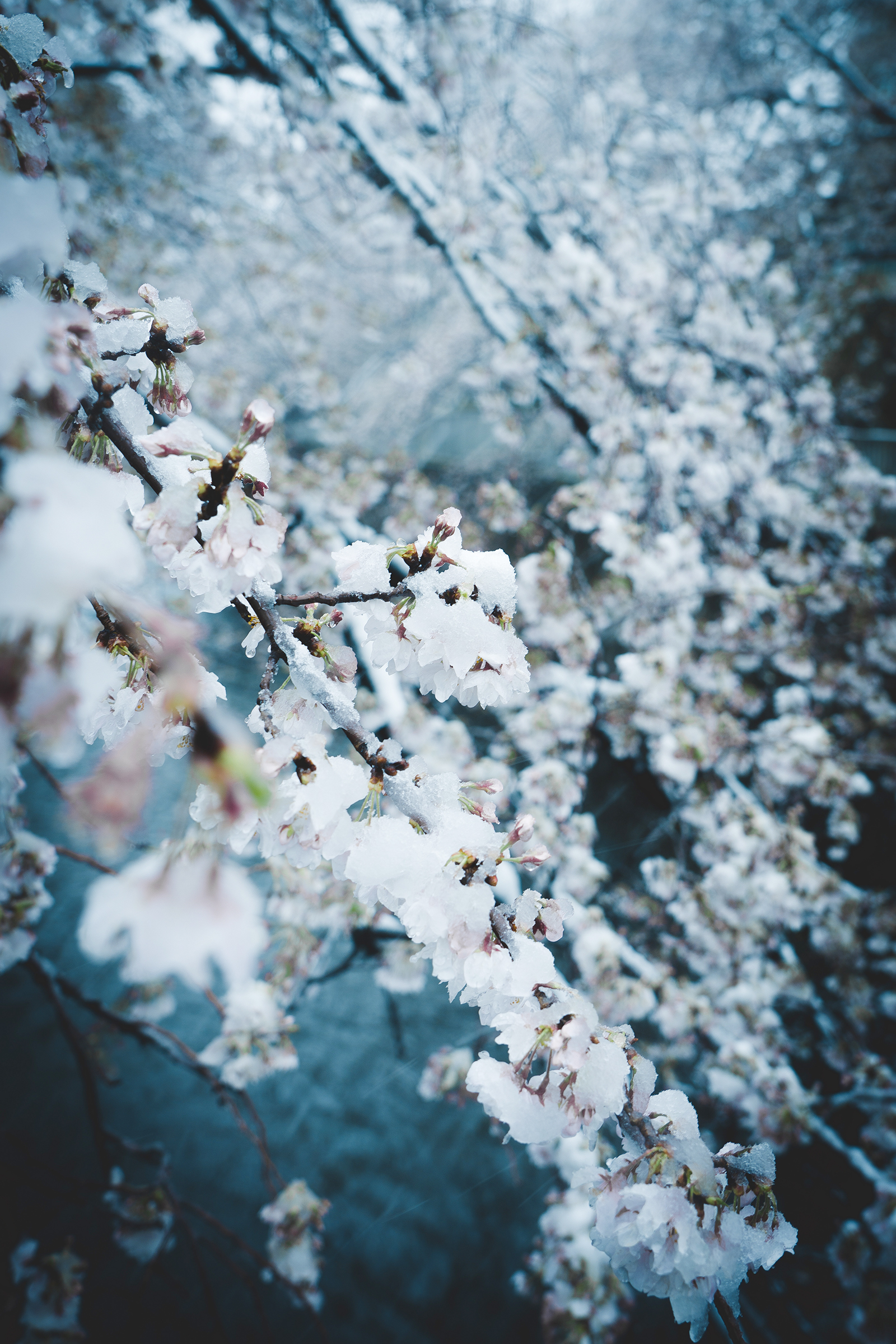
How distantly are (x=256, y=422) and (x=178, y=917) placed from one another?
55cm

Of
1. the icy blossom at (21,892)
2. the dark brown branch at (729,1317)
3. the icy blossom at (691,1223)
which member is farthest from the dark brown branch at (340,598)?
the icy blossom at (21,892)

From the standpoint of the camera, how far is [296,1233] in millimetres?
2070

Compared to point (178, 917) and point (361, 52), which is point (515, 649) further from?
point (361, 52)

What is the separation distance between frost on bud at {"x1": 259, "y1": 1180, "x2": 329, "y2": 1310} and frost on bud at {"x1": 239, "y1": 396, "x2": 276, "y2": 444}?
2851 mm

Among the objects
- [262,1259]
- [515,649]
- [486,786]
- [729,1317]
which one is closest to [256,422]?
[515,649]

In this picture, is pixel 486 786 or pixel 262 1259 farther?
pixel 262 1259

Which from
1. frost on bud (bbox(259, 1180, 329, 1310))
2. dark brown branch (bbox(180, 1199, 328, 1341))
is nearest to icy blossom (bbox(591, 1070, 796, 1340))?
dark brown branch (bbox(180, 1199, 328, 1341))

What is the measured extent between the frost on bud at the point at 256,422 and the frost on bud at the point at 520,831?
2.11 feet

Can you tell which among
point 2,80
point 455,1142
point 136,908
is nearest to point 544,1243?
point 455,1142

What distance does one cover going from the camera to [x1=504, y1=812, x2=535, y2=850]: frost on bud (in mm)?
782

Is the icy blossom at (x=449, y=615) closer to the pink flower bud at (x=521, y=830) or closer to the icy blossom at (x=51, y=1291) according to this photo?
the pink flower bud at (x=521, y=830)

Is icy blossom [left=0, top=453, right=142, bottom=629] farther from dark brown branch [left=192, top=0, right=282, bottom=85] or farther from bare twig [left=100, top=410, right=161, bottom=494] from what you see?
dark brown branch [left=192, top=0, right=282, bottom=85]

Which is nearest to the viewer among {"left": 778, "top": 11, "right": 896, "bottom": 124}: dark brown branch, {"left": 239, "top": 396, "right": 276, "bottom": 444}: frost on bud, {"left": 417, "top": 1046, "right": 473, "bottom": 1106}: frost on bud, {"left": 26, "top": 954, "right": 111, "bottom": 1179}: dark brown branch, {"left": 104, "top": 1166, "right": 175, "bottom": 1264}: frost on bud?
{"left": 239, "top": 396, "right": 276, "bottom": 444}: frost on bud

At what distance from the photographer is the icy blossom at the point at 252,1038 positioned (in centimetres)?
194
